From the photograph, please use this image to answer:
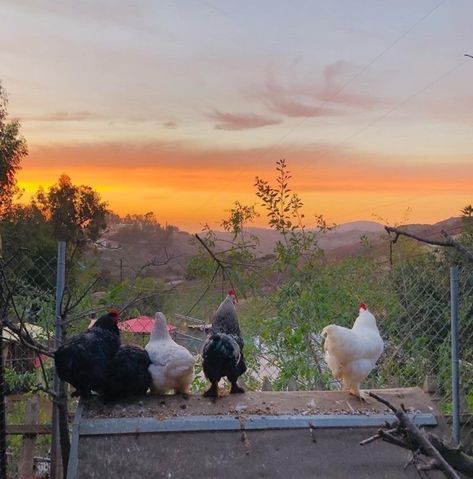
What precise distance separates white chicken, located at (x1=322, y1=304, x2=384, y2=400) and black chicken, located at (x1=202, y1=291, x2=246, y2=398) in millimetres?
504

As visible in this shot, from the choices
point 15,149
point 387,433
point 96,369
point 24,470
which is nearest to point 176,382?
point 96,369

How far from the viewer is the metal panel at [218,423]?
120 inches

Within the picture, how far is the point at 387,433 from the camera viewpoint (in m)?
0.85

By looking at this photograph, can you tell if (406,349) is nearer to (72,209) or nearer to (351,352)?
(351,352)

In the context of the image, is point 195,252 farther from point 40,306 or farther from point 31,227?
point 31,227

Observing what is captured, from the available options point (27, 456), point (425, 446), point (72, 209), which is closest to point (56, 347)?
point (27, 456)

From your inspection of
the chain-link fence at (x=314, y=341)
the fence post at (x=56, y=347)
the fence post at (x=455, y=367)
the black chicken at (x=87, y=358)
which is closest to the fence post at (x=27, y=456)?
the fence post at (x=56, y=347)

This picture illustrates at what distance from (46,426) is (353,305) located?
2398 millimetres

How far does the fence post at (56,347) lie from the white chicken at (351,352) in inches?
56.3

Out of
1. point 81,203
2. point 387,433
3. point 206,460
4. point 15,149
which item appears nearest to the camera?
point 387,433

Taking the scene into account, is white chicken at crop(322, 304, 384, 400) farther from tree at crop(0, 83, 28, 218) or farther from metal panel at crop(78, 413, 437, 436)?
tree at crop(0, 83, 28, 218)

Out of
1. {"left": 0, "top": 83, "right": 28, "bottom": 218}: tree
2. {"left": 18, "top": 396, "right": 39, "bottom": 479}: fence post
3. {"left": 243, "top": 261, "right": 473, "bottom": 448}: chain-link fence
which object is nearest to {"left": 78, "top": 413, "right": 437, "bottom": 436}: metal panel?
{"left": 18, "top": 396, "right": 39, "bottom": 479}: fence post

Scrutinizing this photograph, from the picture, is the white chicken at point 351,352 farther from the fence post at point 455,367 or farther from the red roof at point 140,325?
the red roof at point 140,325

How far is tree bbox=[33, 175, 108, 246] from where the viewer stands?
18.2 ft
